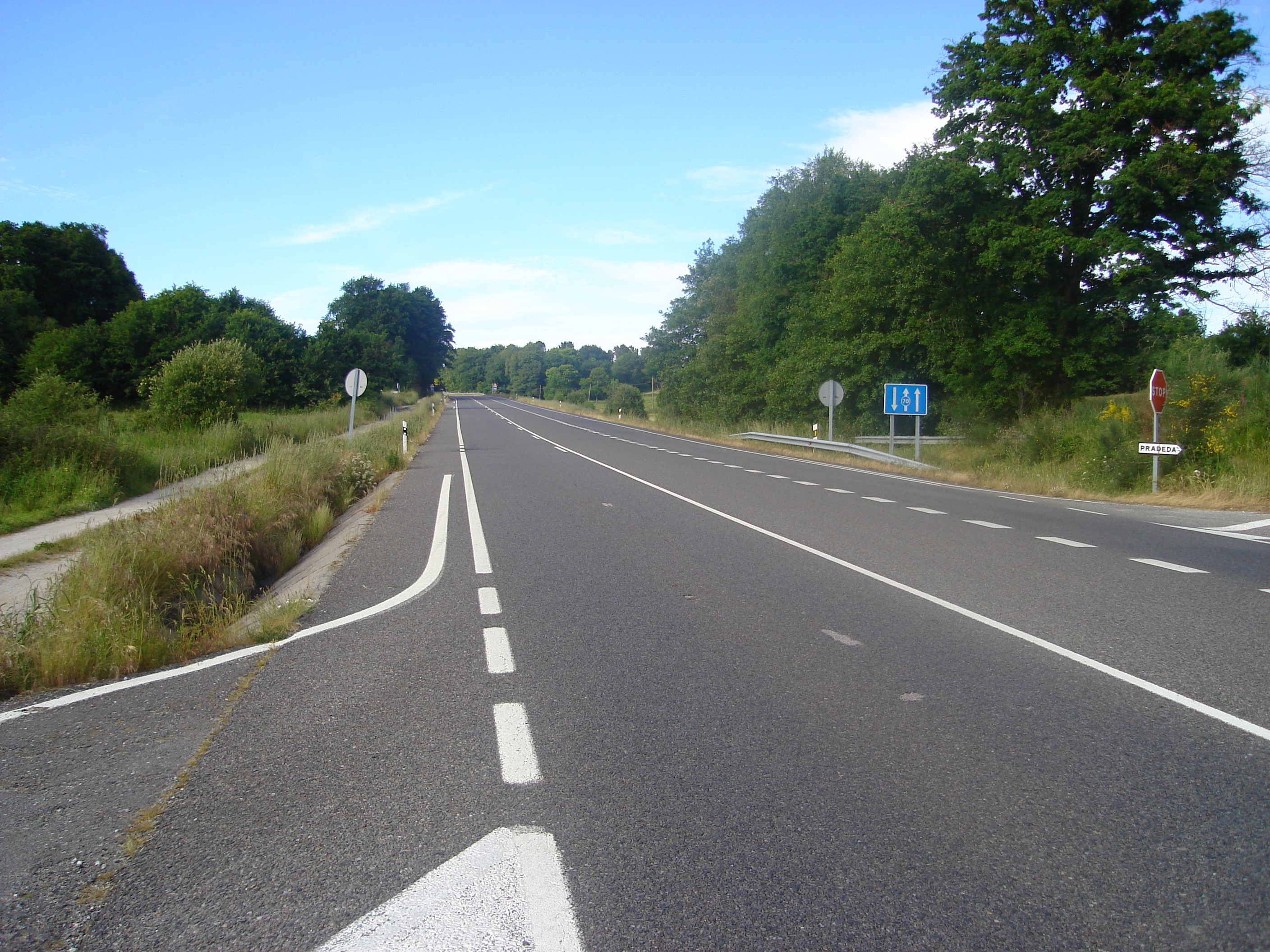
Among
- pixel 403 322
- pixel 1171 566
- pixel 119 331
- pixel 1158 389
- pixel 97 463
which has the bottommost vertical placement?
Result: pixel 1171 566

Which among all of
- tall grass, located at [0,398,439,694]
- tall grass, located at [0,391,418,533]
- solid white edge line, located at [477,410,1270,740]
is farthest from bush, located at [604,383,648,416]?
solid white edge line, located at [477,410,1270,740]

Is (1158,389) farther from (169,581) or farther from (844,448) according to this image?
(169,581)

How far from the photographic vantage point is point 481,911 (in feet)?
9.01

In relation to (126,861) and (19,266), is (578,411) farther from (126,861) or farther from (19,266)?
(126,861)

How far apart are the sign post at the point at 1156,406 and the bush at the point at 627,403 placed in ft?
185

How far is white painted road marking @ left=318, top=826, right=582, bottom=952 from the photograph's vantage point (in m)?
2.59

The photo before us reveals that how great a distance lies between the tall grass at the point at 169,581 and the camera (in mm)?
5523

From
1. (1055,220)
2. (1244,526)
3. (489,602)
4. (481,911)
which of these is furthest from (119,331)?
(481,911)

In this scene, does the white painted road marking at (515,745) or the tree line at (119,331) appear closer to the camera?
the white painted road marking at (515,745)

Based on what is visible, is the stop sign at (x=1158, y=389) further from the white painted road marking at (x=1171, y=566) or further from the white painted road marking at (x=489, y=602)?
the white painted road marking at (x=489, y=602)

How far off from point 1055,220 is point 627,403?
51.5m

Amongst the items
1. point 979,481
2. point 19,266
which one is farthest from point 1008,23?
point 19,266

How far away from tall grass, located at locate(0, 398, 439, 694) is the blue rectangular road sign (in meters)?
17.4

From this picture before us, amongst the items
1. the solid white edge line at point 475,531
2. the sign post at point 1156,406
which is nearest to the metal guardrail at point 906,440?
the sign post at point 1156,406
